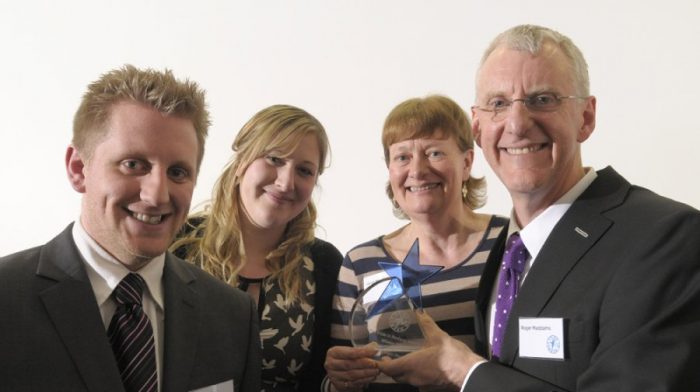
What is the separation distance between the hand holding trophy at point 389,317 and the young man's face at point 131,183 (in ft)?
2.43

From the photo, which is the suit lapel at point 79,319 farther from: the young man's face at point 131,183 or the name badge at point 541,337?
the name badge at point 541,337

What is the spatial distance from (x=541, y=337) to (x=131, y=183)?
1164mm

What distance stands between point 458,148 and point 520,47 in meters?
0.89

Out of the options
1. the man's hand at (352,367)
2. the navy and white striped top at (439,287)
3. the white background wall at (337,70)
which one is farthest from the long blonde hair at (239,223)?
the white background wall at (337,70)

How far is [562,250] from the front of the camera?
182cm

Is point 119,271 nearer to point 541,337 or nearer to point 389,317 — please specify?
point 389,317

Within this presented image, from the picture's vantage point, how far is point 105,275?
1.71 m

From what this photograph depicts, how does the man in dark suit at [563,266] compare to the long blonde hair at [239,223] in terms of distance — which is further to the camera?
the long blonde hair at [239,223]

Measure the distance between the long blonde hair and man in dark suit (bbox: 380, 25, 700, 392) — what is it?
2.99ft

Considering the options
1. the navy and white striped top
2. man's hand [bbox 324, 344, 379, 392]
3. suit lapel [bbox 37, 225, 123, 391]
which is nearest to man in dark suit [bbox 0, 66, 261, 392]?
suit lapel [bbox 37, 225, 123, 391]

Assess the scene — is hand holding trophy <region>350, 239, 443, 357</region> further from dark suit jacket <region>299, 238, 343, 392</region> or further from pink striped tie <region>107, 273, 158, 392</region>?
pink striped tie <region>107, 273, 158, 392</region>

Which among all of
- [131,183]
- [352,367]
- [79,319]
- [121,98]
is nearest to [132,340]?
[79,319]

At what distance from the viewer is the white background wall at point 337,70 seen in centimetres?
346

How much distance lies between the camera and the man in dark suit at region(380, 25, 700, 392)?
1.52m
